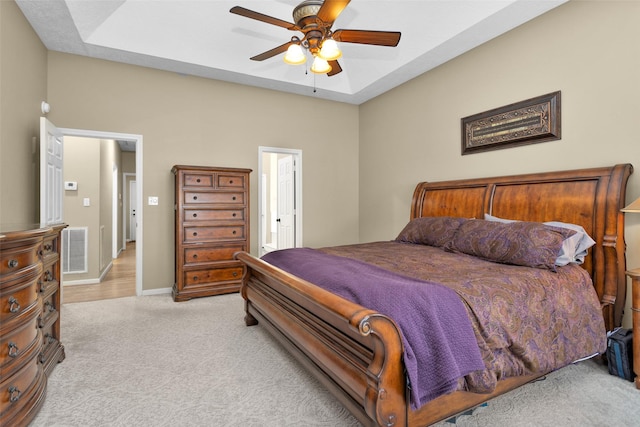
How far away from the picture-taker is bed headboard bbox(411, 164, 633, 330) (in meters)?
2.51

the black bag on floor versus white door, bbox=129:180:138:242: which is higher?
white door, bbox=129:180:138:242

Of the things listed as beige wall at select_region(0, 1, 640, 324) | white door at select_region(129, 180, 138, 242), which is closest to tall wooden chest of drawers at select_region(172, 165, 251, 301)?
beige wall at select_region(0, 1, 640, 324)

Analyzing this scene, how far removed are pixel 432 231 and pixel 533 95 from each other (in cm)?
166

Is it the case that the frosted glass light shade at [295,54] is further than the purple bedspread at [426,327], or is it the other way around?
the frosted glass light shade at [295,54]

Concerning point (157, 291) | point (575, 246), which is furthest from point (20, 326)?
point (575, 246)

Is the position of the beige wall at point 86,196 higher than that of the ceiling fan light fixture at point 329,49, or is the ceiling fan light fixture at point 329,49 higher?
the ceiling fan light fixture at point 329,49

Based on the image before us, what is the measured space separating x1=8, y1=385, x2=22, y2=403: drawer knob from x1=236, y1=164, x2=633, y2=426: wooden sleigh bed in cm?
143

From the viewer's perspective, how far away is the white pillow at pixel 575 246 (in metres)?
2.38

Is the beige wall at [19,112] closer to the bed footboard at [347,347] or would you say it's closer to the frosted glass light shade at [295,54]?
the frosted glass light shade at [295,54]

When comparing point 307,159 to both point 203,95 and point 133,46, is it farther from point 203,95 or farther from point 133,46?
point 133,46

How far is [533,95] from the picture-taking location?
325 cm

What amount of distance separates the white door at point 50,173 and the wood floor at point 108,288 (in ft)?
3.75

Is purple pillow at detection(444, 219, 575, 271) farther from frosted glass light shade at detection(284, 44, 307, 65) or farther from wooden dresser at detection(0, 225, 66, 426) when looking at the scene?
wooden dresser at detection(0, 225, 66, 426)

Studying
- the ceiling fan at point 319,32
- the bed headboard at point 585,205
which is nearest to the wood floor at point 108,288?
the ceiling fan at point 319,32
